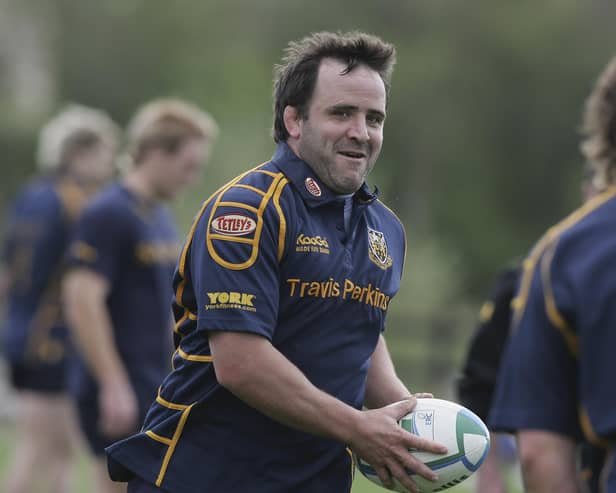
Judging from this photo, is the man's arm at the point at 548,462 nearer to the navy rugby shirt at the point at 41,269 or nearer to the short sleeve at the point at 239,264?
the short sleeve at the point at 239,264

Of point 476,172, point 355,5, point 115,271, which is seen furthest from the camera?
point 355,5

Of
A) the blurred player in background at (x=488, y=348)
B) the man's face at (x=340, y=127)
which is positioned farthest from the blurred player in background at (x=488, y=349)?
the man's face at (x=340, y=127)

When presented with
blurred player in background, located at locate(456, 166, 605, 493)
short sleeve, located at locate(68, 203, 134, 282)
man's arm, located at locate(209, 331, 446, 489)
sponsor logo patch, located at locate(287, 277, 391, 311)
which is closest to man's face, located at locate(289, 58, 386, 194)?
sponsor logo patch, located at locate(287, 277, 391, 311)

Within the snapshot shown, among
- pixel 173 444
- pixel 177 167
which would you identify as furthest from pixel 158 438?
pixel 177 167

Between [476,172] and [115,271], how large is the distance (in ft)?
134

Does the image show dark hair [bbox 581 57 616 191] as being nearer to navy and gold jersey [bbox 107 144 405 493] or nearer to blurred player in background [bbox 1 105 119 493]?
navy and gold jersey [bbox 107 144 405 493]

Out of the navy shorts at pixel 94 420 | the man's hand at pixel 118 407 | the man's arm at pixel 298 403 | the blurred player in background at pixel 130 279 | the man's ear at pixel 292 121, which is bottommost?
the navy shorts at pixel 94 420

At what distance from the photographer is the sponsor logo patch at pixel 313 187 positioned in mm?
4168

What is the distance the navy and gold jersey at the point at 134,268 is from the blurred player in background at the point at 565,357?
399cm

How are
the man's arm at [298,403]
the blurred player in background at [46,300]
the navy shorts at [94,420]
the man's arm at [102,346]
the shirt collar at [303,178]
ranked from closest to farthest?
the man's arm at [298,403], the shirt collar at [303,178], the man's arm at [102,346], the navy shorts at [94,420], the blurred player in background at [46,300]

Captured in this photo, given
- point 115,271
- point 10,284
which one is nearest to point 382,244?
point 115,271

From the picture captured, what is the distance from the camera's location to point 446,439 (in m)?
4.07

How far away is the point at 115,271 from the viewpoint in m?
7.30

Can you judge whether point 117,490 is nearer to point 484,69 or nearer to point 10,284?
point 10,284
